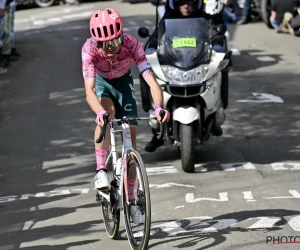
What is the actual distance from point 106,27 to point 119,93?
808mm

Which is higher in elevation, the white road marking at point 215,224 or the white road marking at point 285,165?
the white road marking at point 215,224

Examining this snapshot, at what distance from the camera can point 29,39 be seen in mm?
22797

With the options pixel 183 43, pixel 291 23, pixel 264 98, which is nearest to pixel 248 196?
pixel 183 43

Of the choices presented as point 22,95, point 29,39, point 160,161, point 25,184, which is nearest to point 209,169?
point 160,161

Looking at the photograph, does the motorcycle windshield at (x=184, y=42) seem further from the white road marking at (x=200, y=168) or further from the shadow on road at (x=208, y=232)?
the shadow on road at (x=208, y=232)

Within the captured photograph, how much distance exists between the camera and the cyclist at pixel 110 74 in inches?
282

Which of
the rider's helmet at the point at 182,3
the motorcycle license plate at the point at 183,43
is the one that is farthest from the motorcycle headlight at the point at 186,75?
the rider's helmet at the point at 182,3

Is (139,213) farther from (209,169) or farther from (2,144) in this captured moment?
(2,144)

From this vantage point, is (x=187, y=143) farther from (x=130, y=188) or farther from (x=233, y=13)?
(x=233, y=13)

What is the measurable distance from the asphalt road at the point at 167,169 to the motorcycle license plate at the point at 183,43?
1455 millimetres

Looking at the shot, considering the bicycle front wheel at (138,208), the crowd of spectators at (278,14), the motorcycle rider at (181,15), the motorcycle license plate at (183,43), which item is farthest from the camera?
the crowd of spectators at (278,14)

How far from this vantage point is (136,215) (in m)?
6.86

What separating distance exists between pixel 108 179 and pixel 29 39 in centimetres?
1585

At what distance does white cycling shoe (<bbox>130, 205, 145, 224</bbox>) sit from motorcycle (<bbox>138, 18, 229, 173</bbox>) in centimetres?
311
